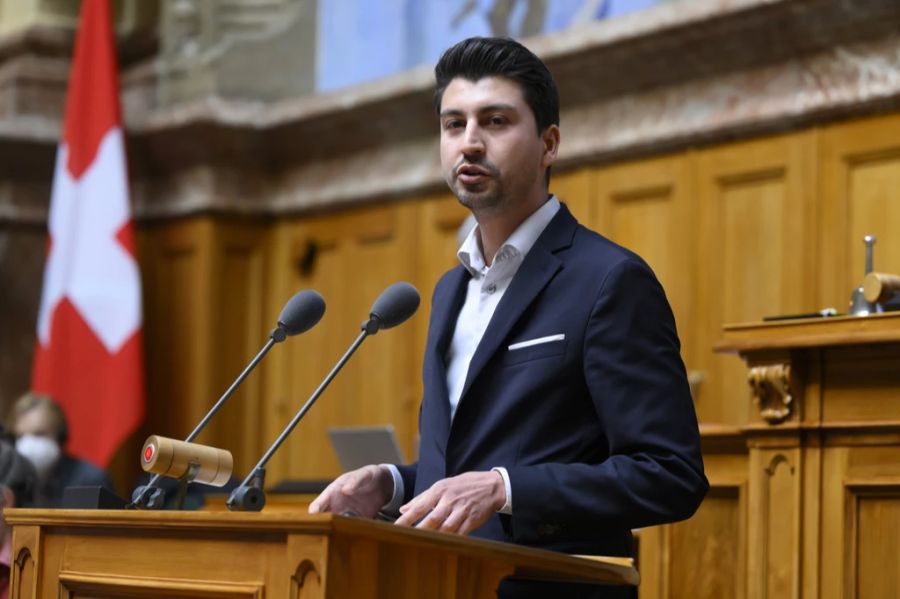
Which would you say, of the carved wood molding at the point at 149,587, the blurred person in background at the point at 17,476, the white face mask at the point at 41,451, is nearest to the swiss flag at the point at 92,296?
the white face mask at the point at 41,451

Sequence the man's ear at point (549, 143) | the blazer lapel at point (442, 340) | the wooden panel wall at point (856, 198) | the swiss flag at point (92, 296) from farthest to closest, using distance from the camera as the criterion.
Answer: the swiss flag at point (92, 296), the wooden panel wall at point (856, 198), the man's ear at point (549, 143), the blazer lapel at point (442, 340)

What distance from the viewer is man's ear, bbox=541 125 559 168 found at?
9.75ft

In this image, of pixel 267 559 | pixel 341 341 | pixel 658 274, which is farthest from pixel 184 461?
pixel 341 341

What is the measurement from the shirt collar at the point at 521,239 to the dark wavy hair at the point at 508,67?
5.9 inches

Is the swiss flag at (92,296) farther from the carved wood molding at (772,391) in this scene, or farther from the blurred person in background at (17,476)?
the carved wood molding at (772,391)

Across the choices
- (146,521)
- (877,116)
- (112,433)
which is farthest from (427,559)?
(112,433)

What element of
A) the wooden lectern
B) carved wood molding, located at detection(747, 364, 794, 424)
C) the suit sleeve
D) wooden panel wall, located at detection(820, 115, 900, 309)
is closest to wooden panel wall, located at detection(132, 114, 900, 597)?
wooden panel wall, located at detection(820, 115, 900, 309)

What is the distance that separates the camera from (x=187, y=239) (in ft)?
27.5

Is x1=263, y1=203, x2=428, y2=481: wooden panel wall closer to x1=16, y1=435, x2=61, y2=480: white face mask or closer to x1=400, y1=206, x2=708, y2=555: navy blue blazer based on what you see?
x1=16, y1=435, x2=61, y2=480: white face mask

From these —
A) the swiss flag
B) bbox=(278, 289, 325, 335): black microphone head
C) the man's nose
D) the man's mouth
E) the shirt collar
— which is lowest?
bbox=(278, 289, 325, 335): black microphone head

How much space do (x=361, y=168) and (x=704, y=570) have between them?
4118mm

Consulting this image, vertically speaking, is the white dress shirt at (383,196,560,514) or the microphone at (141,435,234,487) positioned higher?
the white dress shirt at (383,196,560,514)

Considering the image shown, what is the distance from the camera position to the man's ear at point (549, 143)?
2971 mm

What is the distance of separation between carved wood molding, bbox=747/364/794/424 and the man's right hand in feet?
4.81
